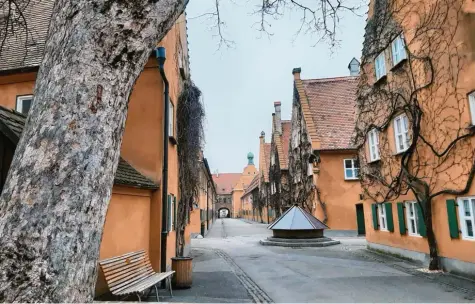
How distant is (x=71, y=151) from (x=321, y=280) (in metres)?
8.67

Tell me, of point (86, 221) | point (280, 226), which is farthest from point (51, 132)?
point (280, 226)

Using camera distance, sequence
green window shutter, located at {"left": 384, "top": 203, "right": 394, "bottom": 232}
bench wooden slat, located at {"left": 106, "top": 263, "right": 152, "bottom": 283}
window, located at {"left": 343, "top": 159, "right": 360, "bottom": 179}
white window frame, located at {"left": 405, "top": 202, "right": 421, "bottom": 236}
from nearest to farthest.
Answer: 1. bench wooden slat, located at {"left": 106, "top": 263, "right": 152, "bottom": 283}
2. white window frame, located at {"left": 405, "top": 202, "right": 421, "bottom": 236}
3. green window shutter, located at {"left": 384, "top": 203, "right": 394, "bottom": 232}
4. window, located at {"left": 343, "top": 159, "right": 360, "bottom": 179}

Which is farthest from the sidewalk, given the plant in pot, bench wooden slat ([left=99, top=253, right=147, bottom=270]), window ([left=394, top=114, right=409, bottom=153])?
window ([left=394, top=114, right=409, bottom=153])

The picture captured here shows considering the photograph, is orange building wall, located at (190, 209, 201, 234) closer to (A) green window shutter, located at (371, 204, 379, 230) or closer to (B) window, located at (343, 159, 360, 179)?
(B) window, located at (343, 159, 360, 179)

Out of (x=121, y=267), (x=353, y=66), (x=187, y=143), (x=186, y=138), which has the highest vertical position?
(x=353, y=66)

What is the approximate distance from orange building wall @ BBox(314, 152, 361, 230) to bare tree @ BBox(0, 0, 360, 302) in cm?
2178

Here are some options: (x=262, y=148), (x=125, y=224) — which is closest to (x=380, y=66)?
(x=125, y=224)

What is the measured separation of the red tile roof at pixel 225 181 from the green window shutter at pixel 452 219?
9895cm

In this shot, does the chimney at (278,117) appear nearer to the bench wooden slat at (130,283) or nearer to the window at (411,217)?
the window at (411,217)

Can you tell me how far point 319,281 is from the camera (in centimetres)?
936

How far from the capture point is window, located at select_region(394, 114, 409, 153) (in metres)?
12.6

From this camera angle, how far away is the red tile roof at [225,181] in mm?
109438

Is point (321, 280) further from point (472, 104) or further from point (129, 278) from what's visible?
point (472, 104)

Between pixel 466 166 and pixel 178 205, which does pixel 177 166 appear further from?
pixel 466 166
